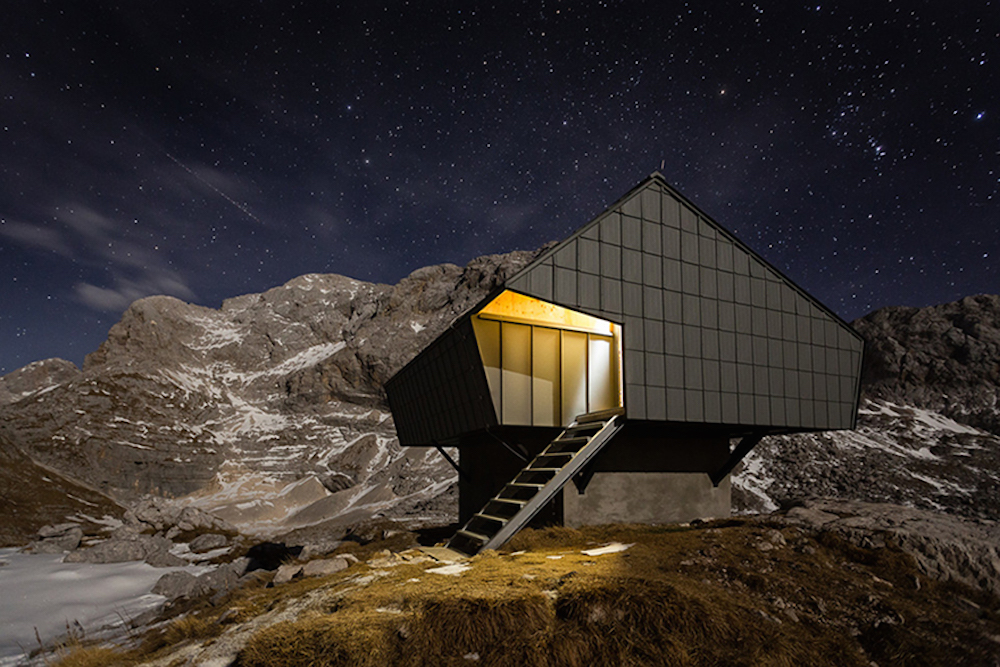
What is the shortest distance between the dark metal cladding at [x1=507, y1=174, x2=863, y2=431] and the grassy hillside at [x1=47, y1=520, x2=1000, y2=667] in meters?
4.71

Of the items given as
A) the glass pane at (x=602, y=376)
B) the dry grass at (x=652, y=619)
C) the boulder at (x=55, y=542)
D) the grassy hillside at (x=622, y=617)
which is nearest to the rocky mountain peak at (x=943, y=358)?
the glass pane at (x=602, y=376)

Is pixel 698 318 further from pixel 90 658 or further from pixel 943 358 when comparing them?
pixel 943 358

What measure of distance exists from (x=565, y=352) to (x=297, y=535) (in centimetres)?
2730

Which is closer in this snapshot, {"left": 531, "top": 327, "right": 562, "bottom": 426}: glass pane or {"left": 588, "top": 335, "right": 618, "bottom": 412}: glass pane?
{"left": 531, "top": 327, "right": 562, "bottom": 426}: glass pane

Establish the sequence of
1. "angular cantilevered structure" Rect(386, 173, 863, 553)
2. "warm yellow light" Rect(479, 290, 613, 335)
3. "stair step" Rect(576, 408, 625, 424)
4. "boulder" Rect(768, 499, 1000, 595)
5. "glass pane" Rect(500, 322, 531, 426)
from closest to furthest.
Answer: "boulder" Rect(768, 499, 1000, 595), "angular cantilevered structure" Rect(386, 173, 863, 553), "stair step" Rect(576, 408, 625, 424), "warm yellow light" Rect(479, 290, 613, 335), "glass pane" Rect(500, 322, 531, 426)

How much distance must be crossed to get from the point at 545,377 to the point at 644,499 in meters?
4.02

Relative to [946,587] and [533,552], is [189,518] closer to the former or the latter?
[533,552]

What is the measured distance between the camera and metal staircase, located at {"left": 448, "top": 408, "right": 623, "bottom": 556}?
31.6 ft

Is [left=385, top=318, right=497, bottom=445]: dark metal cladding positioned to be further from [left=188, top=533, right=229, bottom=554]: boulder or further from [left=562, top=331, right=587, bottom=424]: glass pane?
[left=188, top=533, right=229, bottom=554]: boulder

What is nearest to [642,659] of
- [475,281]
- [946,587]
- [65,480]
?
[946,587]

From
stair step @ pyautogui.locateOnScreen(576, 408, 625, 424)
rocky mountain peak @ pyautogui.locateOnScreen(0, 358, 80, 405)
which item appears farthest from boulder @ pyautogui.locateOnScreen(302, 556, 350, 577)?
rocky mountain peak @ pyautogui.locateOnScreen(0, 358, 80, 405)

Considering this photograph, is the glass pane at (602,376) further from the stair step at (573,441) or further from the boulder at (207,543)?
the boulder at (207,543)

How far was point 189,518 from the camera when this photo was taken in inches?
1233

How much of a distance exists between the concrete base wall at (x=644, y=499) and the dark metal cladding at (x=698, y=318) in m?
2.50
